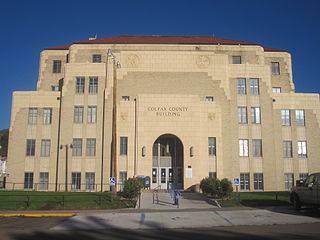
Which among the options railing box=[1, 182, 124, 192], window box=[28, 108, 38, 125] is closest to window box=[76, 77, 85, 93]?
window box=[28, 108, 38, 125]

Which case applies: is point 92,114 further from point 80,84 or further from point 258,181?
point 258,181

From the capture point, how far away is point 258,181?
1458 inches

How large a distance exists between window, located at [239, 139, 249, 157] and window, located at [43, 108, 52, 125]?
21284 millimetres

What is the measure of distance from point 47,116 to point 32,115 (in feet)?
5.40

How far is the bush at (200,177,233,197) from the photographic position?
24.8 meters

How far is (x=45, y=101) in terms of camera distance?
38125 mm

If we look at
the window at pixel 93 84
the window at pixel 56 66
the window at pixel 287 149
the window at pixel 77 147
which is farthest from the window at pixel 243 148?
the window at pixel 56 66

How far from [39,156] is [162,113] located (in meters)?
14.2

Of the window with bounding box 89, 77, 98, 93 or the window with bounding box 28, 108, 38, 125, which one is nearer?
the window with bounding box 89, 77, 98, 93

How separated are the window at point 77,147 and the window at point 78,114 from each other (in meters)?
2.08

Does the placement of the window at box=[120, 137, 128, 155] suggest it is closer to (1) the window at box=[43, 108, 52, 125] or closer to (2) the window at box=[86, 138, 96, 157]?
(2) the window at box=[86, 138, 96, 157]

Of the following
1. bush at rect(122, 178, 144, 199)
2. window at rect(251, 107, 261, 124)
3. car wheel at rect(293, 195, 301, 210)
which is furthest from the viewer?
window at rect(251, 107, 261, 124)

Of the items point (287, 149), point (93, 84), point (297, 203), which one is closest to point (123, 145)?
point (93, 84)

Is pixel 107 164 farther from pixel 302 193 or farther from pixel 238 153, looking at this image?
pixel 302 193
